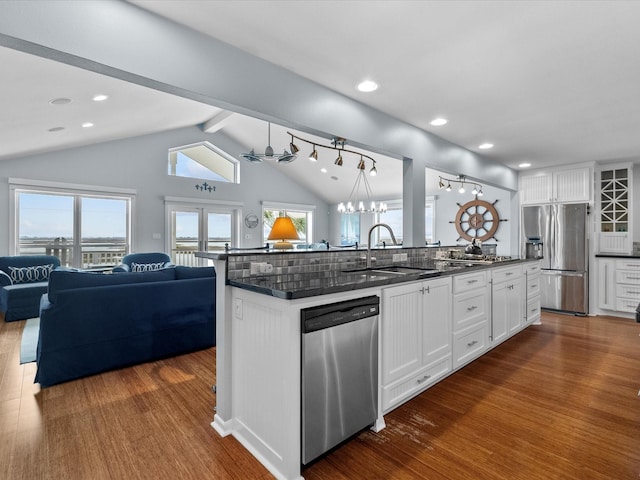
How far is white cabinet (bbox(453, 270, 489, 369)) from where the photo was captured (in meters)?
2.75

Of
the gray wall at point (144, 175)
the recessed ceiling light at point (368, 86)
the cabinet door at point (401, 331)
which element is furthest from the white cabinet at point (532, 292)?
the gray wall at point (144, 175)

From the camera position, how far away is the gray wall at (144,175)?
5.93 meters

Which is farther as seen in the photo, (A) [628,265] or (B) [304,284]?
(A) [628,265]

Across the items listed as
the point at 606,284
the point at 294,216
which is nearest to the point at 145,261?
the point at 294,216

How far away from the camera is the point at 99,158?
21.5ft

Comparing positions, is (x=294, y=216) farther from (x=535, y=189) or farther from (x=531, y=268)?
(x=531, y=268)

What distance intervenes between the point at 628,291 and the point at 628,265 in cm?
38

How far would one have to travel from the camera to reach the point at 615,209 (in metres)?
5.26

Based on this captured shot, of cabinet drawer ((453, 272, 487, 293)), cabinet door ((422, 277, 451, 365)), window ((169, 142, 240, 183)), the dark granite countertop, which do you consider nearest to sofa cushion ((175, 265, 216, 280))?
the dark granite countertop

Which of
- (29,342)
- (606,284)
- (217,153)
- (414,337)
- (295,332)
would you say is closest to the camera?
(295,332)

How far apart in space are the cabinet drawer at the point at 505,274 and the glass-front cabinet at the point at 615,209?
271 centimetres

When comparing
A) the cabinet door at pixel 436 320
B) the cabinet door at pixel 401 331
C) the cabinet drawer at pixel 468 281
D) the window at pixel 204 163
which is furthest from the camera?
the window at pixel 204 163

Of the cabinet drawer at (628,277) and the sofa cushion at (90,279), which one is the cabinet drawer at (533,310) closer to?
the cabinet drawer at (628,277)

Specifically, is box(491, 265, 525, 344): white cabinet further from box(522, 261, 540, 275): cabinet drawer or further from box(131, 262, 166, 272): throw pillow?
box(131, 262, 166, 272): throw pillow
